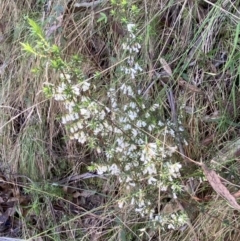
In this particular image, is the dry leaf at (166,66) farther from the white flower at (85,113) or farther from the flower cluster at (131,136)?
the white flower at (85,113)

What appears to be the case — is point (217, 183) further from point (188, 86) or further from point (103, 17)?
point (103, 17)

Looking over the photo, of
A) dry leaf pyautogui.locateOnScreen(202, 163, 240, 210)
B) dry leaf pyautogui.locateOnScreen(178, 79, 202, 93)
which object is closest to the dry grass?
dry leaf pyautogui.locateOnScreen(178, 79, 202, 93)

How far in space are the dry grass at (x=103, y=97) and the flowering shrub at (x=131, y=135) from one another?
8 cm

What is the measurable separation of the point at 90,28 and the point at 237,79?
0.48 metres

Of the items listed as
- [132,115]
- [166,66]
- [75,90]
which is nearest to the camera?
[75,90]

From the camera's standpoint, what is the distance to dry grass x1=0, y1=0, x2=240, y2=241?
4.84ft

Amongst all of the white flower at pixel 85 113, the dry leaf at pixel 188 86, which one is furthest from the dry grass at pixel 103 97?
the white flower at pixel 85 113

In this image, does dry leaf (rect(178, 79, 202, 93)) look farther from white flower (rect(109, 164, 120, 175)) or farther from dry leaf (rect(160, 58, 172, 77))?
white flower (rect(109, 164, 120, 175))

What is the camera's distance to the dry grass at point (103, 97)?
4.84ft

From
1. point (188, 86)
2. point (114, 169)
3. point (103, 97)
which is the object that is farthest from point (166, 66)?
point (114, 169)

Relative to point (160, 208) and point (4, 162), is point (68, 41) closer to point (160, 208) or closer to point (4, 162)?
point (4, 162)

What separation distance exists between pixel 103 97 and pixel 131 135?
0.25 meters

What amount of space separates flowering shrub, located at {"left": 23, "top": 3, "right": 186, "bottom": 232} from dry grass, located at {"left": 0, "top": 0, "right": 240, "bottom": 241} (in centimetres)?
8

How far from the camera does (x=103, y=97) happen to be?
5.12ft
